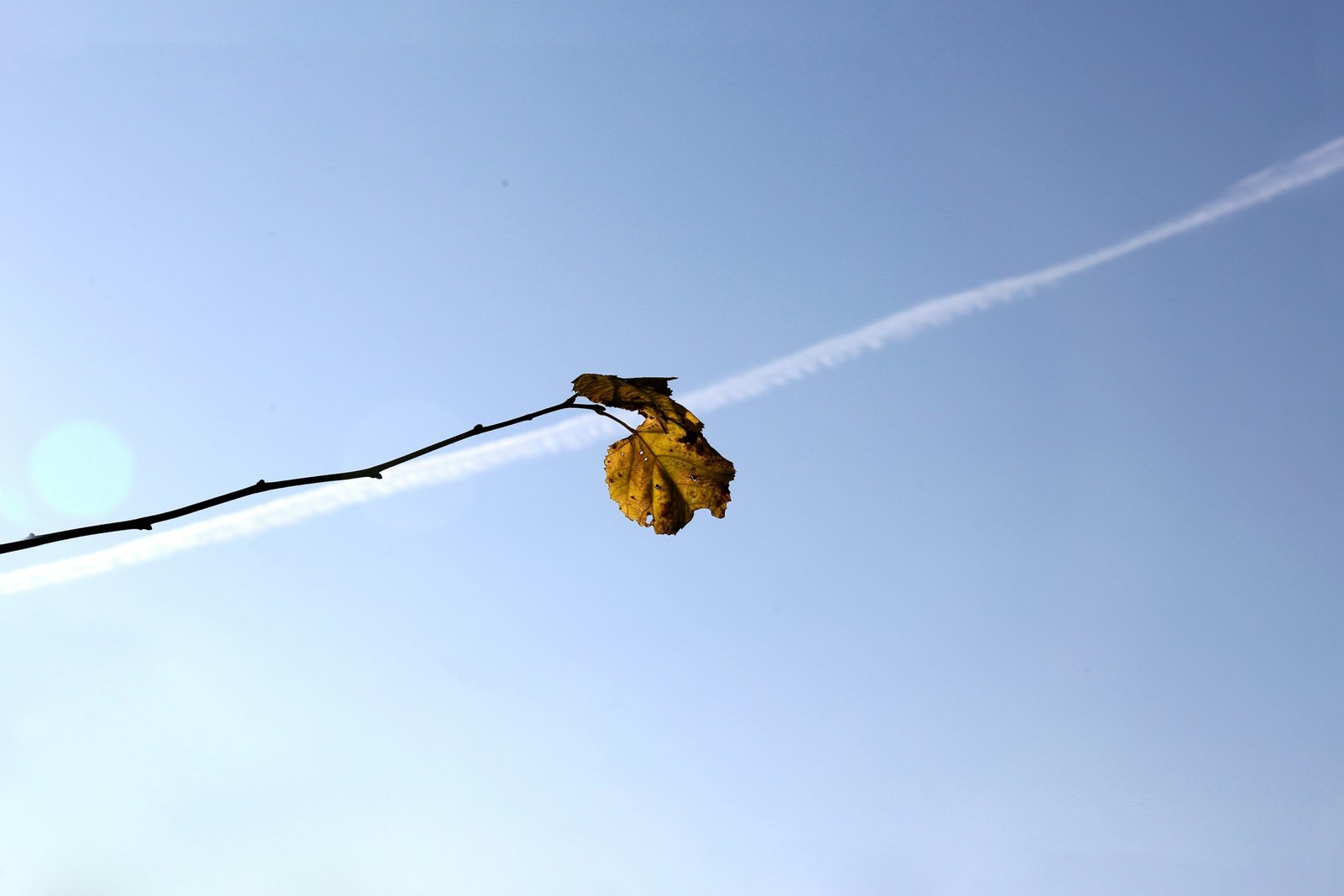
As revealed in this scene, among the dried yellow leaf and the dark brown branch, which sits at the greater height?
the dried yellow leaf

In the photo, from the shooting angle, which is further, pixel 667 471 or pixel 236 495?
pixel 667 471

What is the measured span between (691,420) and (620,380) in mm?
524

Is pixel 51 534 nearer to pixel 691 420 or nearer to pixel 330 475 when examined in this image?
pixel 330 475

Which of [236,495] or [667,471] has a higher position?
[667,471]

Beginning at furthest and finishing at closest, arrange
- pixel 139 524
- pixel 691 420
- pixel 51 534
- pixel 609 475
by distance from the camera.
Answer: pixel 609 475, pixel 691 420, pixel 139 524, pixel 51 534

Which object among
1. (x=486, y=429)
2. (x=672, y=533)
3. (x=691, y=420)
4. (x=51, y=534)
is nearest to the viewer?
(x=51, y=534)

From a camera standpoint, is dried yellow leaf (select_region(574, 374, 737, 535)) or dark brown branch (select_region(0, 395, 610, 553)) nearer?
dark brown branch (select_region(0, 395, 610, 553))

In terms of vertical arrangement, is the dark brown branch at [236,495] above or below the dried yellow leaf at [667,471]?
below

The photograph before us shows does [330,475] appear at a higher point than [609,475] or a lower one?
lower

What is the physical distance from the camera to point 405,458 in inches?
77.2

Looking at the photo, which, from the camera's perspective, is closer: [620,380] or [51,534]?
[51,534]

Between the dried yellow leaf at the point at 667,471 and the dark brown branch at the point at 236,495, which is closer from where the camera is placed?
the dark brown branch at the point at 236,495

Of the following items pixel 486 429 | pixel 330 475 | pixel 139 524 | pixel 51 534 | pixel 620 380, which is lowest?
pixel 51 534

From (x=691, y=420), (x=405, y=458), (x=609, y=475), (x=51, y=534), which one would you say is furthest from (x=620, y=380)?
(x=51, y=534)
